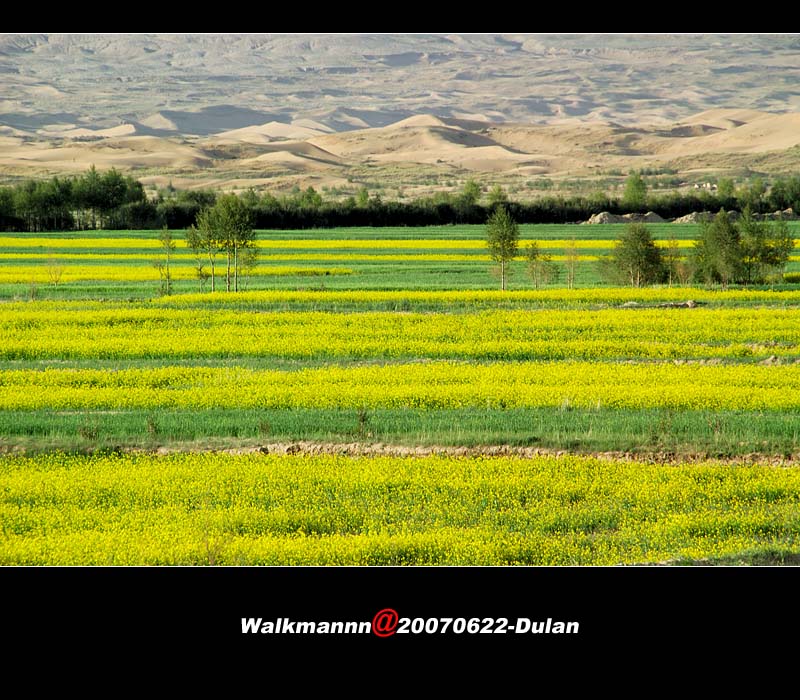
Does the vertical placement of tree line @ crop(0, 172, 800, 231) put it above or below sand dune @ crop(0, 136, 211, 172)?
below

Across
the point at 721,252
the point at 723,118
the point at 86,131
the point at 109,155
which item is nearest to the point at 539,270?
the point at 721,252

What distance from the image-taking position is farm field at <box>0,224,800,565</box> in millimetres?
11227

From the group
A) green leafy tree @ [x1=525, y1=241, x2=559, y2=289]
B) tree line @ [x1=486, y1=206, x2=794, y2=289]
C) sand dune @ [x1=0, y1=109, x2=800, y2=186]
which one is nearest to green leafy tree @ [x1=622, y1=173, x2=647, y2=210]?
sand dune @ [x1=0, y1=109, x2=800, y2=186]

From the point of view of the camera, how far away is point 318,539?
1116 cm

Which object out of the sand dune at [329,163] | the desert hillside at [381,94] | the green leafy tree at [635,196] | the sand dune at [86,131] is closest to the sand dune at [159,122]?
the sand dune at [329,163]

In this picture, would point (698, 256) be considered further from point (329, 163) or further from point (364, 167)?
point (329, 163)

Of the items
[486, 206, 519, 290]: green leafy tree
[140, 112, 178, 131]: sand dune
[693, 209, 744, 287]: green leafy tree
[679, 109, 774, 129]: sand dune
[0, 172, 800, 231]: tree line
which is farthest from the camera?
[679, 109, 774, 129]: sand dune

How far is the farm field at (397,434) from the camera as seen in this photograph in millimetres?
11227

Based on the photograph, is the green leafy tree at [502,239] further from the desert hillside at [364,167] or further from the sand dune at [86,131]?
the desert hillside at [364,167]

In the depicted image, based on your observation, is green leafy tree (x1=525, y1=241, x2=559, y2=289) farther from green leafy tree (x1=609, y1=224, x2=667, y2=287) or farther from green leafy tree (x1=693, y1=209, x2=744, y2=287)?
green leafy tree (x1=693, y1=209, x2=744, y2=287)
